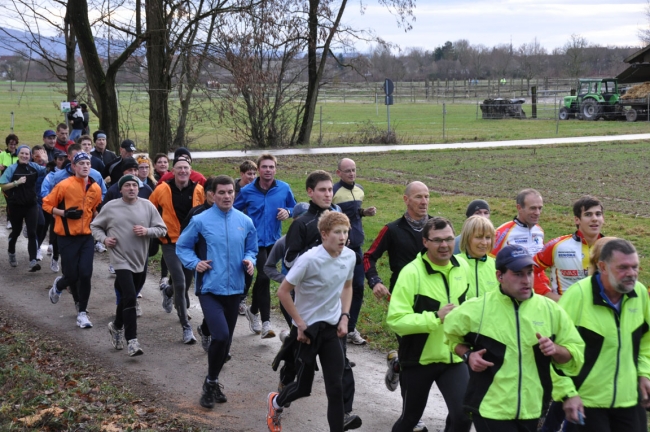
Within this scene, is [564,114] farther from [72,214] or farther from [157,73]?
[72,214]

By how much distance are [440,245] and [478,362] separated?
109 centimetres

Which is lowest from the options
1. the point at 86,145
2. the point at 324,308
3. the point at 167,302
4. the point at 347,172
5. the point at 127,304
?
the point at 167,302

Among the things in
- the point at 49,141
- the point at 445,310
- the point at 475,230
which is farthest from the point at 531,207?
the point at 49,141

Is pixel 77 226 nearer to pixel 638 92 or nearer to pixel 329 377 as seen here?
pixel 329 377

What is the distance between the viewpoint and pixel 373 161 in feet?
87.2

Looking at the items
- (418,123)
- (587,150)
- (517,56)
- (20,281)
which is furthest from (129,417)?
(517,56)

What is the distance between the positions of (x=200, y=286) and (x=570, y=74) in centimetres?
8099

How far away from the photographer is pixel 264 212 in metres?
9.09

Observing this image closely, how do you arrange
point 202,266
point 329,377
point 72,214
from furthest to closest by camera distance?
1. point 72,214
2. point 202,266
3. point 329,377

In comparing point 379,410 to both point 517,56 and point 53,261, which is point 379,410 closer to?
point 53,261

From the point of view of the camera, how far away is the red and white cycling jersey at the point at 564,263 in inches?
248

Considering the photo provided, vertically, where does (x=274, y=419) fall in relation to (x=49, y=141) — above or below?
below

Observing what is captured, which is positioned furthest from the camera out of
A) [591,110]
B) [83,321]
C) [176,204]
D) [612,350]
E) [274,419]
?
[591,110]

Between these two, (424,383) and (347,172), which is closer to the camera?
(424,383)
